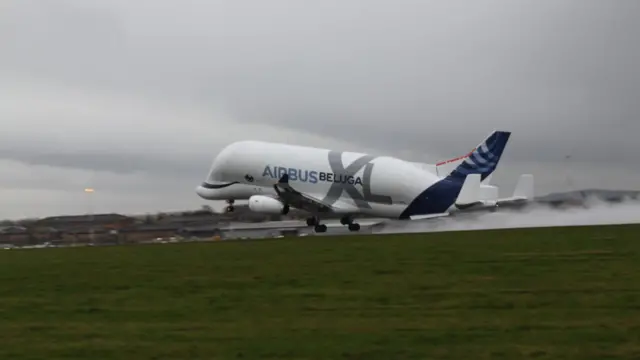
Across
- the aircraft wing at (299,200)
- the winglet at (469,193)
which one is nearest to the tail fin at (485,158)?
the winglet at (469,193)

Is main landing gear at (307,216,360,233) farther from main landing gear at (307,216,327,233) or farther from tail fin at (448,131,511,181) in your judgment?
tail fin at (448,131,511,181)

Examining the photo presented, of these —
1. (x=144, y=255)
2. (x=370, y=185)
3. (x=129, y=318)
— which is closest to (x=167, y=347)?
(x=129, y=318)

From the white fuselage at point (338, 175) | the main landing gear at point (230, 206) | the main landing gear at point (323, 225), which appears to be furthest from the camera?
the main landing gear at point (230, 206)

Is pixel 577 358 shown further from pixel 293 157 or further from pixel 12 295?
pixel 293 157

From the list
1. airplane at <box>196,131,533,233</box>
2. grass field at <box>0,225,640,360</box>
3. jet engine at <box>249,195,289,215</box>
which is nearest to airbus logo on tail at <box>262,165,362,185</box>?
airplane at <box>196,131,533,233</box>

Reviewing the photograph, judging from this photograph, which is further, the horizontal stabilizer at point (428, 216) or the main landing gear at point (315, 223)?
the main landing gear at point (315, 223)

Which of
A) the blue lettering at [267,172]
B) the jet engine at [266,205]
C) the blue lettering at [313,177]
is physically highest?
the blue lettering at [267,172]

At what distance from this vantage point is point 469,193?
50062 millimetres

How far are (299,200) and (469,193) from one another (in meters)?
10.7

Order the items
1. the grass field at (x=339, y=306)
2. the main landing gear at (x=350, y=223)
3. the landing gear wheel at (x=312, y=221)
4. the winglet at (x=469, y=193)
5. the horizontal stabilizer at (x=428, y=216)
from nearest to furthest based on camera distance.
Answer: the grass field at (x=339, y=306), the winglet at (x=469, y=193), the horizontal stabilizer at (x=428, y=216), the main landing gear at (x=350, y=223), the landing gear wheel at (x=312, y=221)

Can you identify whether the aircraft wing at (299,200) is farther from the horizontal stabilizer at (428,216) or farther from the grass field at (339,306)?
the grass field at (339,306)

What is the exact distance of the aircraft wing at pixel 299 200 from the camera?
4975cm

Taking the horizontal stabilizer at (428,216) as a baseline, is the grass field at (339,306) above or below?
below

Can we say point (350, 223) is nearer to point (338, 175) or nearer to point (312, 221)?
point (312, 221)
